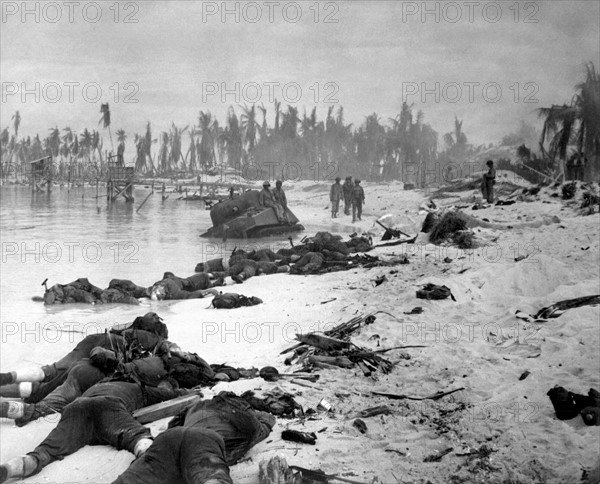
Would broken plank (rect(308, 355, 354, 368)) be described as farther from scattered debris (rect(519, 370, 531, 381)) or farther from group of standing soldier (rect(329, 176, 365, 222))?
group of standing soldier (rect(329, 176, 365, 222))

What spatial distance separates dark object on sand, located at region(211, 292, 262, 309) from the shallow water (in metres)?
0.86

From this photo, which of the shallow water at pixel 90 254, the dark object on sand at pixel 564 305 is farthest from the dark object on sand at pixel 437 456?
the shallow water at pixel 90 254

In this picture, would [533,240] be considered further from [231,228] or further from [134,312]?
[231,228]

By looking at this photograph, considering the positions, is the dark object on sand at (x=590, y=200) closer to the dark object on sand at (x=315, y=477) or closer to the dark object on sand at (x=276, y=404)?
the dark object on sand at (x=276, y=404)

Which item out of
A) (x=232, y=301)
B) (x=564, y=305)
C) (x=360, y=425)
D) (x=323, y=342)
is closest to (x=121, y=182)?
(x=232, y=301)

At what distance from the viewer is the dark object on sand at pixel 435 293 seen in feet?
21.5

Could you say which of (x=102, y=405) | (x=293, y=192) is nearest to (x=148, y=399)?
(x=102, y=405)

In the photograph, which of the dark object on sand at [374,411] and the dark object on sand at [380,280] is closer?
the dark object on sand at [374,411]

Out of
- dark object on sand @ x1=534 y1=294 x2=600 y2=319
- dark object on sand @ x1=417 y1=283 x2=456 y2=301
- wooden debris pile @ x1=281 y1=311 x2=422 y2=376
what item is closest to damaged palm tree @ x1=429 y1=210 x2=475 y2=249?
dark object on sand @ x1=417 y1=283 x2=456 y2=301

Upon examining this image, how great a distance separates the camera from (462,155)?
49.1 meters

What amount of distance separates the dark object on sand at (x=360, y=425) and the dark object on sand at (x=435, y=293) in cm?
328

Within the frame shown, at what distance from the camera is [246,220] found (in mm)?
16875

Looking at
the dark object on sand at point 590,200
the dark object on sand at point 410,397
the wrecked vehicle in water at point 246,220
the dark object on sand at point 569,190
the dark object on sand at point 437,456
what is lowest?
the dark object on sand at point 437,456

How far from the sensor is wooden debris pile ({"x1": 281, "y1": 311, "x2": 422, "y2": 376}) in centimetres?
458
